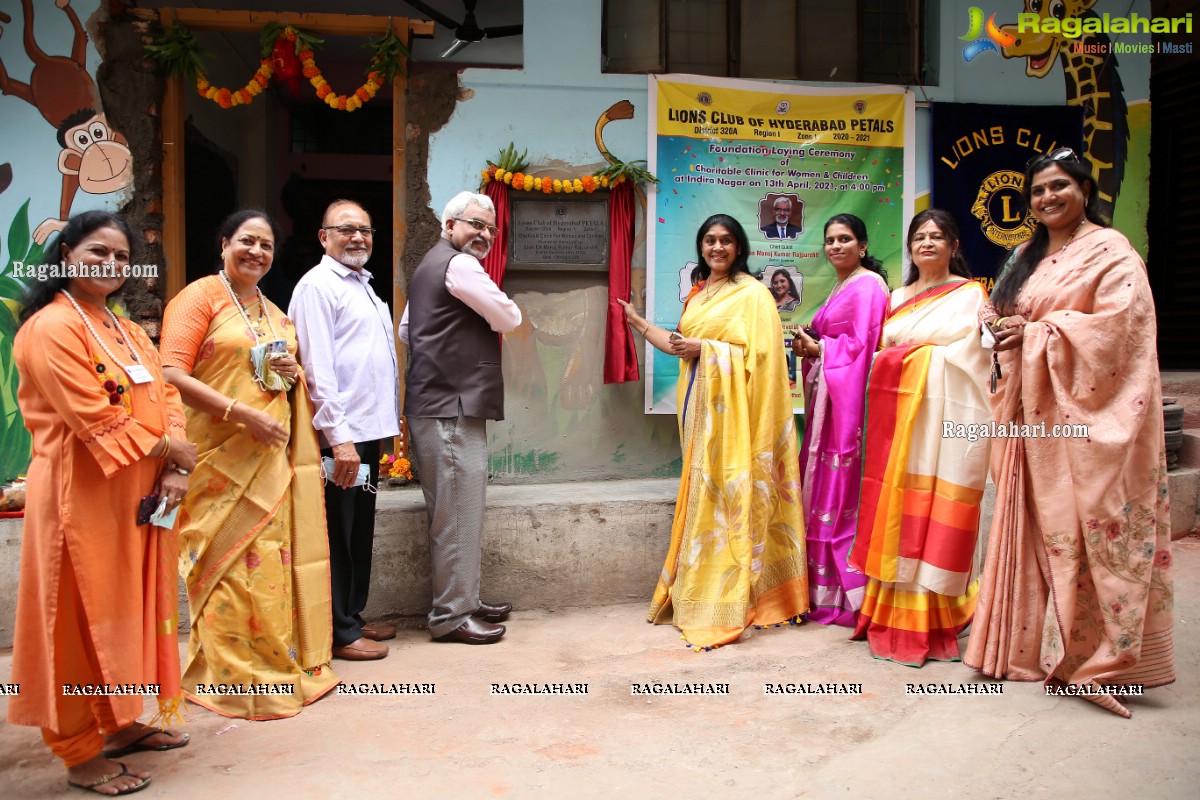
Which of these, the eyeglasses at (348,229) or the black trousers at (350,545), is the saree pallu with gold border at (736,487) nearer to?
the black trousers at (350,545)

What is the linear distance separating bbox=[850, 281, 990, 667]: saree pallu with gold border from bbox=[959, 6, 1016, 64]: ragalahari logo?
2384mm

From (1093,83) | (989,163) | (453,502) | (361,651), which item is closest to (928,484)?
(453,502)

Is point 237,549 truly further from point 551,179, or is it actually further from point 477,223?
point 551,179

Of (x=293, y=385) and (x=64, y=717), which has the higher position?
(x=293, y=385)

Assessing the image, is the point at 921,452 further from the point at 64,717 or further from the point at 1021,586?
the point at 64,717

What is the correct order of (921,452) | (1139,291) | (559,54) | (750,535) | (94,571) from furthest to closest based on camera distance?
(559,54)
(750,535)
(921,452)
(1139,291)
(94,571)

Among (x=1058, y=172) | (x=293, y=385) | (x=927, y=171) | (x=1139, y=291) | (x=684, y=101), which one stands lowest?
(x=293, y=385)

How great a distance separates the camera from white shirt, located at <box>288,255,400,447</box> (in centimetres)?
325

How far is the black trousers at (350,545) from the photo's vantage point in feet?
11.3

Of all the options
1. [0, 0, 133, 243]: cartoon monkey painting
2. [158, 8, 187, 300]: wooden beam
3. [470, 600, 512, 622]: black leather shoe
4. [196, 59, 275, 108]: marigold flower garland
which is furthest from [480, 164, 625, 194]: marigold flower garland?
[470, 600, 512, 622]: black leather shoe

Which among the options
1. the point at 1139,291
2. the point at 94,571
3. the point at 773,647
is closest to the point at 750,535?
the point at 773,647

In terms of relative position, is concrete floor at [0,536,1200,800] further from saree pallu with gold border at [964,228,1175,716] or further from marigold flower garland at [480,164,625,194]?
marigold flower garland at [480,164,625,194]

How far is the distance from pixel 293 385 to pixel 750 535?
6.53ft

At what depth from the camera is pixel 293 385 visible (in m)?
3.14
